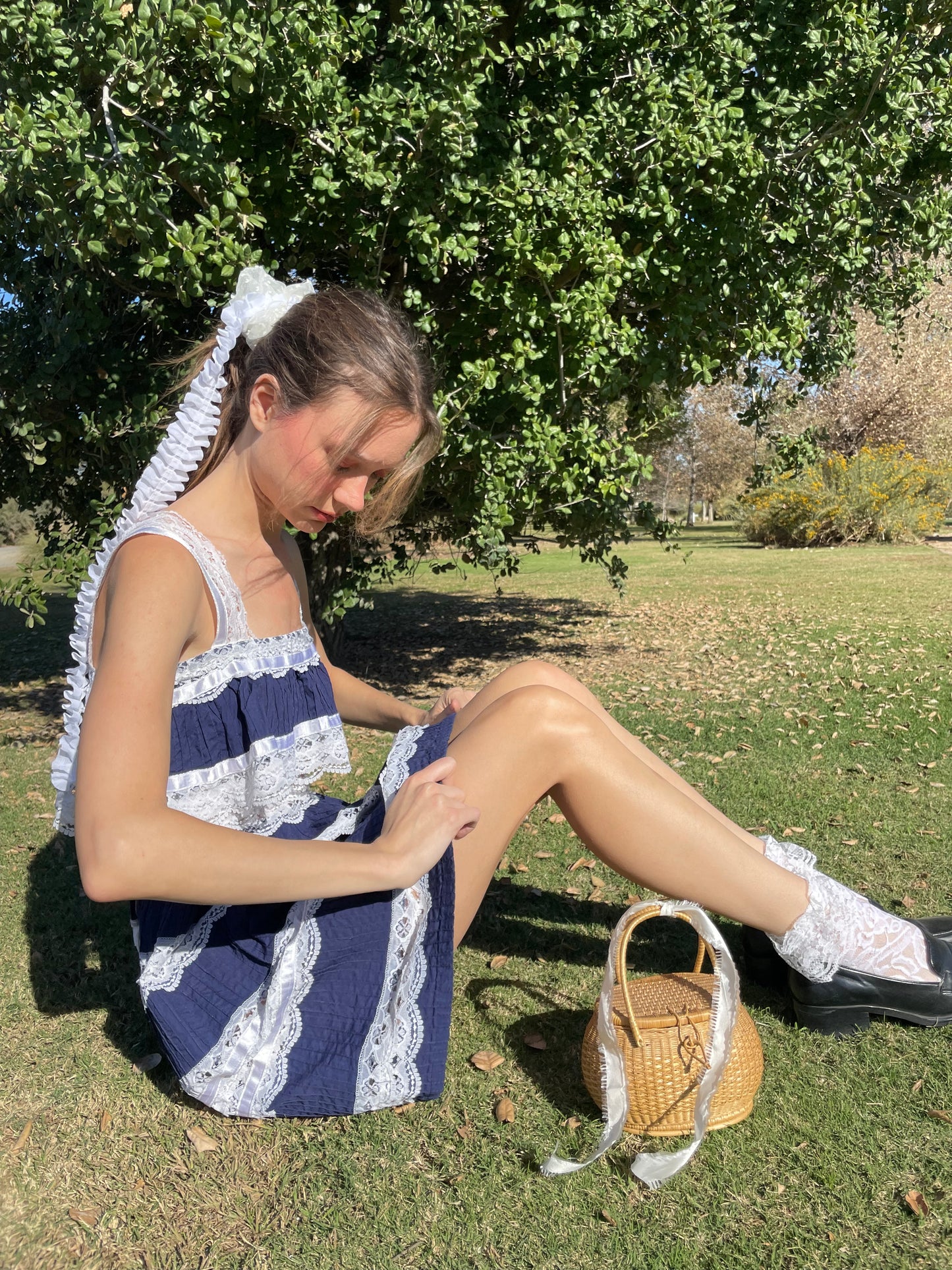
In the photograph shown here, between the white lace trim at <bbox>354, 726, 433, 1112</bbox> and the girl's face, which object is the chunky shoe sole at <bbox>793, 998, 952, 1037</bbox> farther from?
the girl's face

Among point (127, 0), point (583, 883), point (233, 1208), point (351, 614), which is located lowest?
point (351, 614)

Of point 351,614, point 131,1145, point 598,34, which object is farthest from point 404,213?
point 351,614

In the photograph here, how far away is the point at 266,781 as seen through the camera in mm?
2307

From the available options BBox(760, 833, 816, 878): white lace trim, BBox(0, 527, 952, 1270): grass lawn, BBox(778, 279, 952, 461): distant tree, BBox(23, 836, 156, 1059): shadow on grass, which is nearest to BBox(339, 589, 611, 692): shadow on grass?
BBox(0, 527, 952, 1270): grass lawn

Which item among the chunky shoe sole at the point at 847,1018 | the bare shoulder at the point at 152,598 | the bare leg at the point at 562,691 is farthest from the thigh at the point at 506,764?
the chunky shoe sole at the point at 847,1018

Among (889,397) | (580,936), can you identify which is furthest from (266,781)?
(889,397)

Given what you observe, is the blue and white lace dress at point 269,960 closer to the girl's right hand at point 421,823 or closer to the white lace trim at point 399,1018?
the white lace trim at point 399,1018

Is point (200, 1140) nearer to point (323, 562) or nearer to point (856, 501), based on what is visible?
point (323, 562)

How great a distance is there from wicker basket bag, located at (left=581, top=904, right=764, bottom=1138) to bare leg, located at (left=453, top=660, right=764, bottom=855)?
30 cm

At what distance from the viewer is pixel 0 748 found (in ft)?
22.0

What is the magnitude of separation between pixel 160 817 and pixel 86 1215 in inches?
44.9

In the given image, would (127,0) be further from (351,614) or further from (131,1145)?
(351,614)

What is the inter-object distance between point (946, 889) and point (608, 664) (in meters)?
5.34

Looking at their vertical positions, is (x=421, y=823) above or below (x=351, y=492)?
below
